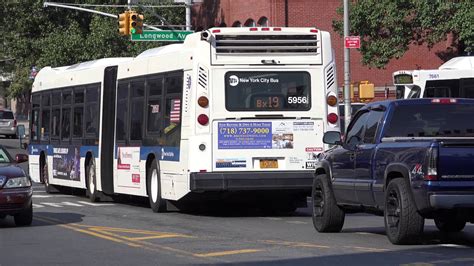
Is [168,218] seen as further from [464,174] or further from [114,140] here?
[464,174]

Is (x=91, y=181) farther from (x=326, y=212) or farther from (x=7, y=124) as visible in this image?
(x=7, y=124)

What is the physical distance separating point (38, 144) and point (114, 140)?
5.85 m

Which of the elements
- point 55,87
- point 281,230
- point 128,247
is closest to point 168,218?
point 281,230

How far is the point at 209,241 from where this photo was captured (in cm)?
1409

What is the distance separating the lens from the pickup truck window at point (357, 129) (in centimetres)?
1421

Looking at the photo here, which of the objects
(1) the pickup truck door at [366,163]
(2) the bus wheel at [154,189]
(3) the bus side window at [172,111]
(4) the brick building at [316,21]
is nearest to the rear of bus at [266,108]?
(3) the bus side window at [172,111]

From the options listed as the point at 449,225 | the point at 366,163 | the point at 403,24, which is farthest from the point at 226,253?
the point at 403,24

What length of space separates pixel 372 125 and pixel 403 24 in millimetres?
25446

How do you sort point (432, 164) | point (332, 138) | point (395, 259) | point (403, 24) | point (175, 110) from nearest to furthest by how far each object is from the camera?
1. point (395, 259)
2. point (432, 164)
3. point (332, 138)
4. point (175, 110)
5. point (403, 24)

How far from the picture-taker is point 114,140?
875 inches

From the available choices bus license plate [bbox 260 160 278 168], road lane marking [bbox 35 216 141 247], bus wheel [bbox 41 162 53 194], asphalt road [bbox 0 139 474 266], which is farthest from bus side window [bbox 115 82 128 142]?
bus wheel [bbox 41 162 53 194]

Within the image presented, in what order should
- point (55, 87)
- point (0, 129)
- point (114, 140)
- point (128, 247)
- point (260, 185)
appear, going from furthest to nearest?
point (0, 129) → point (55, 87) → point (114, 140) → point (260, 185) → point (128, 247)

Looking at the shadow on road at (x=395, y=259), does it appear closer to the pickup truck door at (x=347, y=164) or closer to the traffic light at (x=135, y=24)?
the pickup truck door at (x=347, y=164)

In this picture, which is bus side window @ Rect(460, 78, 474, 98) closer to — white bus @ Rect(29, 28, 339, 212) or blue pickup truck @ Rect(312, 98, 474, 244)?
white bus @ Rect(29, 28, 339, 212)
